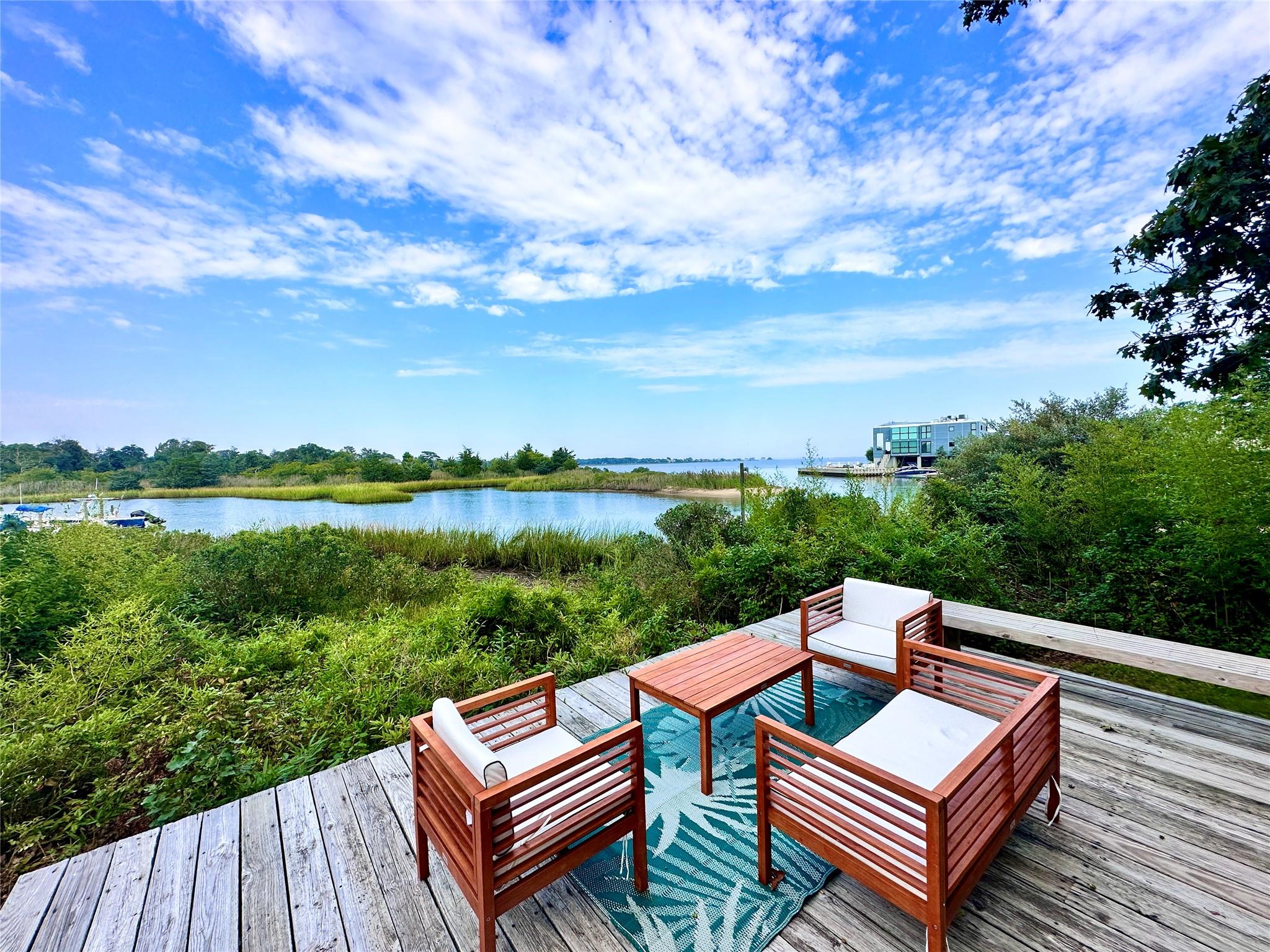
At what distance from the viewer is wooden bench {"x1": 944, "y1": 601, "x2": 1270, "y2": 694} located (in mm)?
2287

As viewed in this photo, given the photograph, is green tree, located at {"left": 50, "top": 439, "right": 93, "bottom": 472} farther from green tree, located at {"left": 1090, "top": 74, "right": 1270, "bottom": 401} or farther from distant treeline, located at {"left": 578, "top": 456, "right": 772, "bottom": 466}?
distant treeline, located at {"left": 578, "top": 456, "right": 772, "bottom": 466}

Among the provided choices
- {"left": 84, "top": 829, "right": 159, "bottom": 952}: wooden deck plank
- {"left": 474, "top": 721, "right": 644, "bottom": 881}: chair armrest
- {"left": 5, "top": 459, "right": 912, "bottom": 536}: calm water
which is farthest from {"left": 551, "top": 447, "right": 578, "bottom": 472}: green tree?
{"left": 474, "top": 721, "right": 644, "bottom": 881}: chair armrest

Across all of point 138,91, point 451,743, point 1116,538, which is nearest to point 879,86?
point 1116,538

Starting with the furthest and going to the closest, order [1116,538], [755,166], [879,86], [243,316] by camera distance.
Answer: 1. [243,316]
2. [755,166]
3. [879,86]
4. [1116,538]

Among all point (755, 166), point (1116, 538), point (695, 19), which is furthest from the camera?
point (755, 166)

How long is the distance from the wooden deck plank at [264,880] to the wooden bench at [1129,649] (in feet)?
12.6

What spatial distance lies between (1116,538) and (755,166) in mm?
5770

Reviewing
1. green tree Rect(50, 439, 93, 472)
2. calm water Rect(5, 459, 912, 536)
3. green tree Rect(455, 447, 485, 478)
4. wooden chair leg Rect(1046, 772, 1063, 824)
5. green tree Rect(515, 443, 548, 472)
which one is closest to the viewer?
wooden chair leg Rect(1046, 772, 1063, 824)

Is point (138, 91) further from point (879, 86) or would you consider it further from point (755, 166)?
point (879, 86)

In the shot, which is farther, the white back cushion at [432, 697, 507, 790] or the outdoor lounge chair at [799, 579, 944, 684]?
the outdoor lounge chair at [799, 579, 944, 684]

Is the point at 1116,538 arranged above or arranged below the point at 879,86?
below

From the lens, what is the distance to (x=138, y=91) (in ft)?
11.2

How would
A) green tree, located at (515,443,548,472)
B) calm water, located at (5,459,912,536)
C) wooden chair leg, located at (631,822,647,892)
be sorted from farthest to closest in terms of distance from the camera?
green tree, located at (515,443,548,472) < calm water, located at (5,459,912,536) < wooden chair leg, located at (631,822,647,892)

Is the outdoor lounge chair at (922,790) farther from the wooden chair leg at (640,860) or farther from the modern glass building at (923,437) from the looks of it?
the modern glass building at (923,437)
